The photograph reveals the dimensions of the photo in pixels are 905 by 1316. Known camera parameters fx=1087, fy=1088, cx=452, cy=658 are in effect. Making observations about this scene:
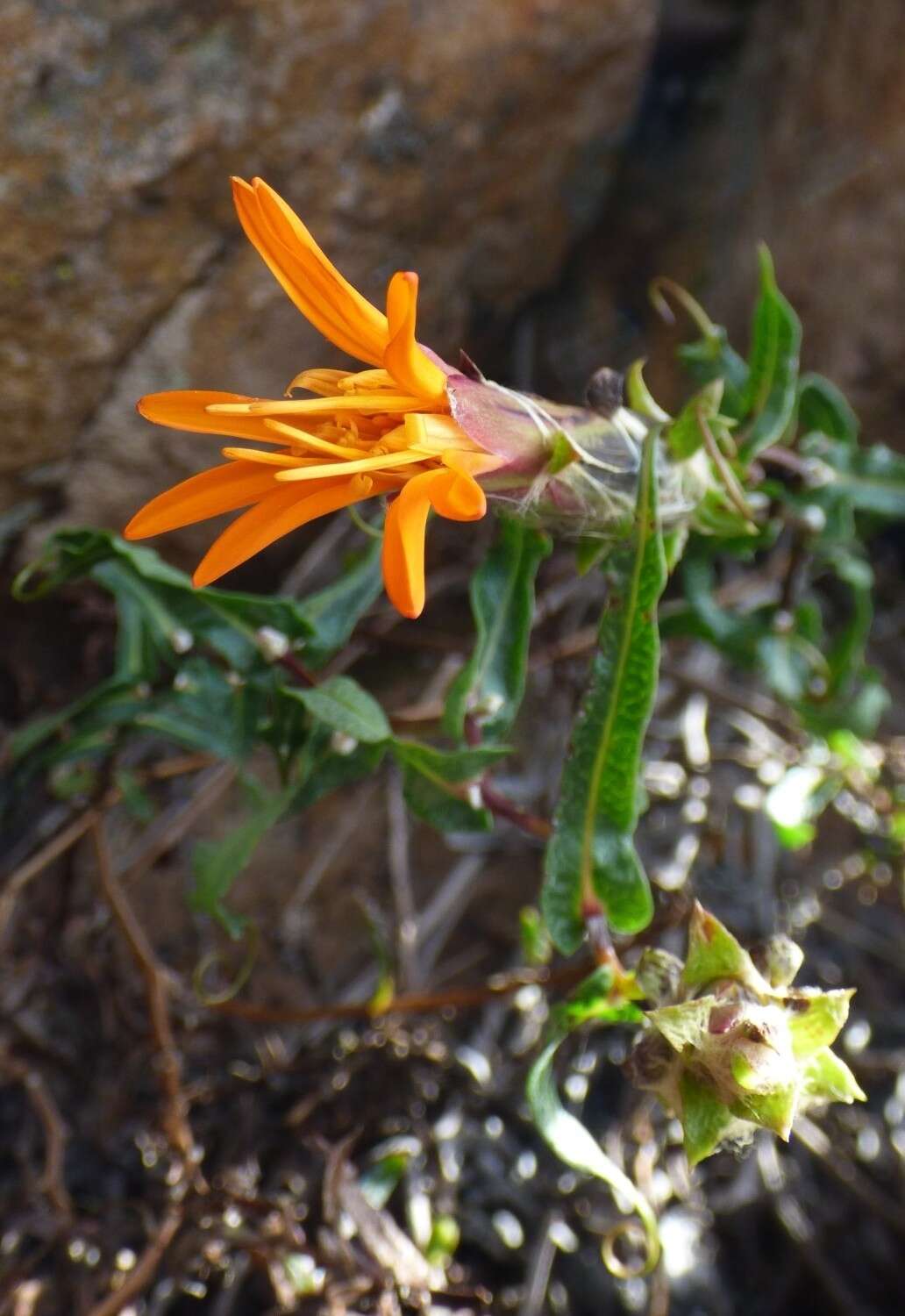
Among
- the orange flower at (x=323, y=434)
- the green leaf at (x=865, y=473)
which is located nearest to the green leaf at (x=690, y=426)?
the orange flower at (x=323, y=434)

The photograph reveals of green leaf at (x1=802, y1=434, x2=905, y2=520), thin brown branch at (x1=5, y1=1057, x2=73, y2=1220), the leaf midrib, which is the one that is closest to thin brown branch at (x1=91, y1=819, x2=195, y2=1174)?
thin brown branch at (x1=5, y1=1057, x2=73, y2=1220)

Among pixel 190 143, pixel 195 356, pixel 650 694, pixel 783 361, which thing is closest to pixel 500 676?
pixel 650 694

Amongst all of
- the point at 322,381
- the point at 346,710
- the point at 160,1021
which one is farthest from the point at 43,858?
the point at 322,381

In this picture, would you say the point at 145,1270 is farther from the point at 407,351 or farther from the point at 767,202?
the point at 767,202

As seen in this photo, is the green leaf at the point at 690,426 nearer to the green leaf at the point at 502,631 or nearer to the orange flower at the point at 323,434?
the green leaf at the point at 502,631

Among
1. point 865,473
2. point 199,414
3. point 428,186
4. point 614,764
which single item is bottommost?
point 865,473

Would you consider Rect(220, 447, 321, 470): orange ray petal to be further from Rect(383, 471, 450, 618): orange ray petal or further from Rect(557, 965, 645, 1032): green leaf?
Rect(557, 965, 645, 1032): green leaf
